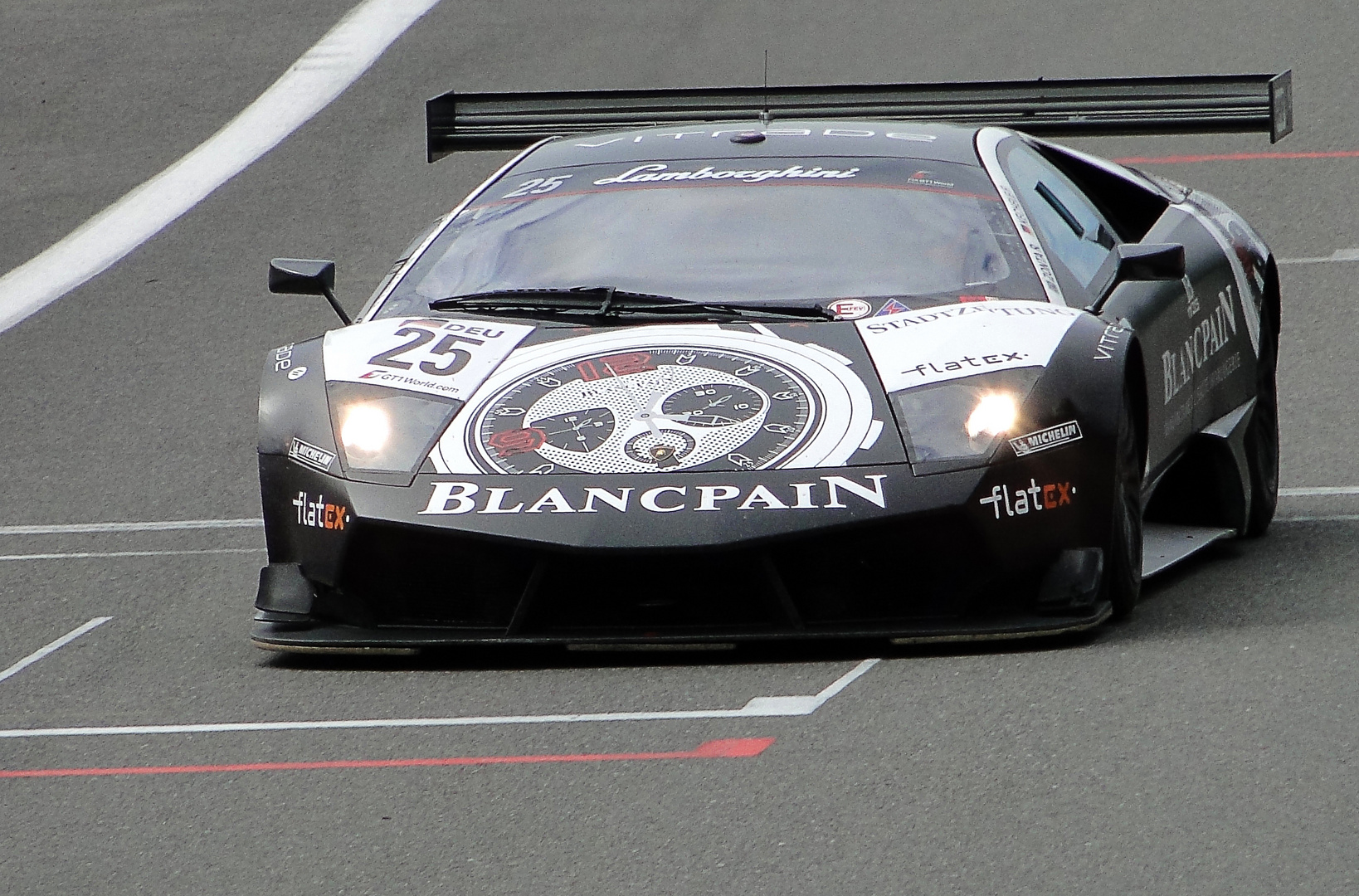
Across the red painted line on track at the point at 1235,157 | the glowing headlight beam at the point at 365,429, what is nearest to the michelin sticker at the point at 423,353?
the glowing headlight beam at the point at 365,429

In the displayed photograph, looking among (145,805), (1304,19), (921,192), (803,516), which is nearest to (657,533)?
(803,516)

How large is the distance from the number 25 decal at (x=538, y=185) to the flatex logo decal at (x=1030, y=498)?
6.81 feet

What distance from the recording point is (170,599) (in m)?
6.66

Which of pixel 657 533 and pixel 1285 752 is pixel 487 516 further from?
pixel 1285 752

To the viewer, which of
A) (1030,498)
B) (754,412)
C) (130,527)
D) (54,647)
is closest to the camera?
(1030,498)

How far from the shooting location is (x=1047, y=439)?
208 inches

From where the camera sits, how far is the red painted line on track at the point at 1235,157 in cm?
1417

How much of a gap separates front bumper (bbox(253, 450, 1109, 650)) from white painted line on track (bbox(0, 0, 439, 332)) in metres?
7.17

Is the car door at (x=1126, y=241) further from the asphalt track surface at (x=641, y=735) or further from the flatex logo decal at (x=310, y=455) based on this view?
the flatex logo decal at (x=310, y=455)

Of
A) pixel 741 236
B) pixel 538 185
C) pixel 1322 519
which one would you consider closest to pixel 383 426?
pixel 741 236

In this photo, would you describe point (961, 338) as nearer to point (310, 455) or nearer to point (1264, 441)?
point (310, 455)

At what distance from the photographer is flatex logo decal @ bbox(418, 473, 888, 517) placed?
16.7 feet

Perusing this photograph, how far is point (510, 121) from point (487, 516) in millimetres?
3370

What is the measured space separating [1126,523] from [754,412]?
0.94 meters
